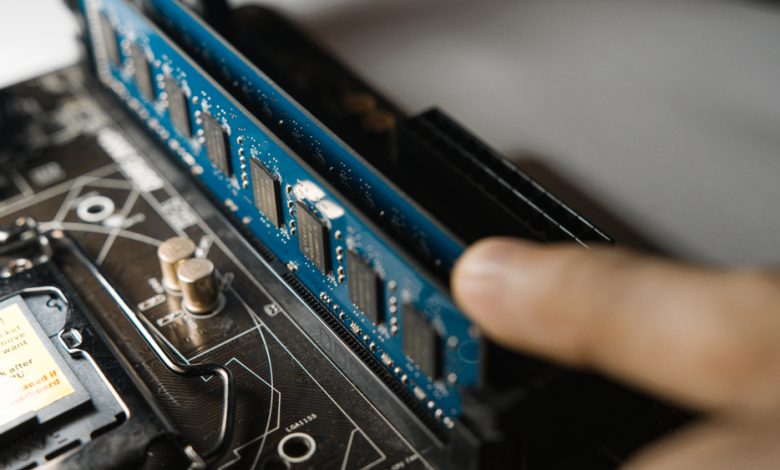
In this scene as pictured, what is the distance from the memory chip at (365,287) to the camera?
1.44 meters

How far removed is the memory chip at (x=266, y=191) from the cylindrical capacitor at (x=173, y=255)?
0.62ft

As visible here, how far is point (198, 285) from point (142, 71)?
2.34 feet

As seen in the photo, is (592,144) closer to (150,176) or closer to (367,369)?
(367,369)

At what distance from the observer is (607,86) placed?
192cm

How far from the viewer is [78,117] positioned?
2.35m

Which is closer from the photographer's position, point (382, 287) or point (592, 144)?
point (382, 287)

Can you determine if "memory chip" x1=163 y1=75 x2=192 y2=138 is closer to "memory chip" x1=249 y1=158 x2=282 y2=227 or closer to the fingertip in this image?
"memory chip" x1=249 y1=158 x2=282 y2=227

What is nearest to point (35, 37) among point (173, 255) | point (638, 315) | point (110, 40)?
point (110, 40)

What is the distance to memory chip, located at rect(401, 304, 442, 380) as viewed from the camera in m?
1.34

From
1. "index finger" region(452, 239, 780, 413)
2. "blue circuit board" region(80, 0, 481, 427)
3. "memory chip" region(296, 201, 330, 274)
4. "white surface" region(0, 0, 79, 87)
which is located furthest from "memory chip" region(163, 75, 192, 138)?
"index finger" region(452, 239, 780, 413)

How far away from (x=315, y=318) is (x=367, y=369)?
184 mm

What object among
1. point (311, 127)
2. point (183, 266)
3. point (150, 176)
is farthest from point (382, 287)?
point (150, 176)

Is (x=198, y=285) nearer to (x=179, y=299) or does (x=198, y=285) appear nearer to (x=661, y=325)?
(x=179, y=299)

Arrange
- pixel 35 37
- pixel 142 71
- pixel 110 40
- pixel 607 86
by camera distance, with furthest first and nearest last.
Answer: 1. pixel 35 37
2. pixel 110 40
3. pixel 142 71
4. pixel 607 86
